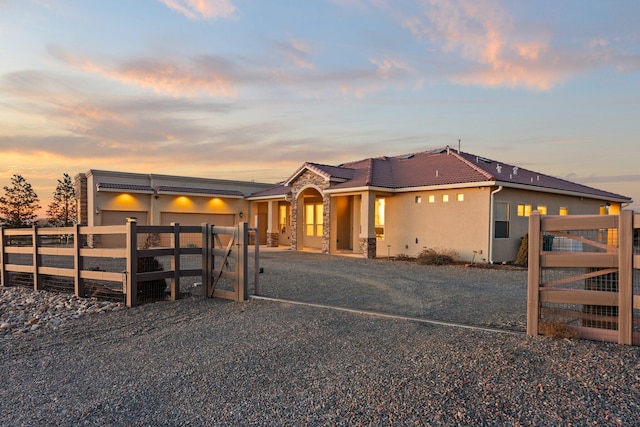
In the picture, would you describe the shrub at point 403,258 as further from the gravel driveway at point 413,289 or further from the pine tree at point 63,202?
the pine tree at point 63,202

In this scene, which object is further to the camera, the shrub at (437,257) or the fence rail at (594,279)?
the shrub at (437,257)

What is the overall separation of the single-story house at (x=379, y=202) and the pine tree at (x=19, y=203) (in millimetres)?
20285

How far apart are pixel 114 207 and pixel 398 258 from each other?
16209 mm

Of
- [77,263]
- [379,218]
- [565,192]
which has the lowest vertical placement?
[77,263]

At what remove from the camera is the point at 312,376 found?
4.19 metres

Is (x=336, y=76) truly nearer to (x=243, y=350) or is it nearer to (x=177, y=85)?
(x=177, y=85)

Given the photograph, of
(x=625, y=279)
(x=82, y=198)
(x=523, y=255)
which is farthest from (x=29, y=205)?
(x=625, y=279)

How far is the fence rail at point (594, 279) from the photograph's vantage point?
464 cm

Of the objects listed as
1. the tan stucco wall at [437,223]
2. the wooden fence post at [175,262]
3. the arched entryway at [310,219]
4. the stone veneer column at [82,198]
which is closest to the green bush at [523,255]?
the tan stucco wall at [437,223]

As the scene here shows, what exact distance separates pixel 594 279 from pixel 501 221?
11.2 m

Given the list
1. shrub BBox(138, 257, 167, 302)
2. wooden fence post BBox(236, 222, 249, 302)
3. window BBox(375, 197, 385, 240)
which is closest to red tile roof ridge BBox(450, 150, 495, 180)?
window BBox(375, 197, 385, 240)

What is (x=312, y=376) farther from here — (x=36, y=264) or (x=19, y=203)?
(x=19, y=203)

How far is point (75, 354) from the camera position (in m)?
5.30

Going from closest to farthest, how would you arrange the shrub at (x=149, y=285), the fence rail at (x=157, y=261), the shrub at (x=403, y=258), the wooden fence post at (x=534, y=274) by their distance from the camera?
the wooden fence post at (x=534, y=274)
the fence rail at (x=157, y=261)
the shrub at (x=149, y=285)
the shrub at (x=403, y=258)
